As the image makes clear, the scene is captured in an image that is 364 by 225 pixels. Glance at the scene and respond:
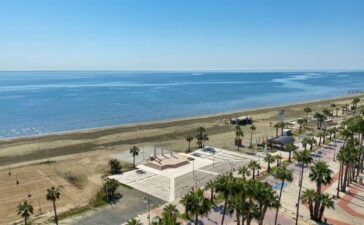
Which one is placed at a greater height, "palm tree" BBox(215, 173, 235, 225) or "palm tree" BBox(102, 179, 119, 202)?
"palm tree" BBox(215, 173, 235, 225)

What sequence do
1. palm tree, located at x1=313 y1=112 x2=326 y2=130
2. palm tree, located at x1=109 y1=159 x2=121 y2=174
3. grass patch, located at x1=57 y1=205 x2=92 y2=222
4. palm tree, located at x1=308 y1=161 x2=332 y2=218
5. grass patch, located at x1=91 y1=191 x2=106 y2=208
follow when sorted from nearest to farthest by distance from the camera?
palm tree, located at x1=308 y1=161 x2=332 y2=218, grass patch, located at x1=57 y1=205 x2=92 y2=222, grass patch, located at x1=91 y1=191 x2=106 y2=208, palm tree, located at x1=109 y1=159 x2=121 y2=174, palm tree, located at x1=313 y1=112 x2=326 y2=130

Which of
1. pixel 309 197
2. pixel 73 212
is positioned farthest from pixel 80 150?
pixel 309 197

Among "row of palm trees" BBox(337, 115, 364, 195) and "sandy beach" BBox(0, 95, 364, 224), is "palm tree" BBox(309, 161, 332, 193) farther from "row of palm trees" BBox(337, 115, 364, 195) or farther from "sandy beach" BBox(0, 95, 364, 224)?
"sandy beach" BBox(0, 95, 364, 224)

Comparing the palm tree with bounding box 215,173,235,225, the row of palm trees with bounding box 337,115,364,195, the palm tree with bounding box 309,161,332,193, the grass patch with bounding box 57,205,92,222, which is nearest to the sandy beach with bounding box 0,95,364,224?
the grass patch with bounding box 57,205,92,222

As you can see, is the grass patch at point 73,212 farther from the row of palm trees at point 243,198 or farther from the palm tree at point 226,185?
the palm tree at point 226,185

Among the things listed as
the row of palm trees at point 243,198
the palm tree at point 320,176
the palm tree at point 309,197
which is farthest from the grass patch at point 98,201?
the palm tree at point 320,176

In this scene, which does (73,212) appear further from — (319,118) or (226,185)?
(319,118)

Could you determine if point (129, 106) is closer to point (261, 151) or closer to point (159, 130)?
point (159, 130)

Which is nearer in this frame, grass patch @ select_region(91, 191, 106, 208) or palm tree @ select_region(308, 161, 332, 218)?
palm tree @ select_region(308, 161, 332, 218)
